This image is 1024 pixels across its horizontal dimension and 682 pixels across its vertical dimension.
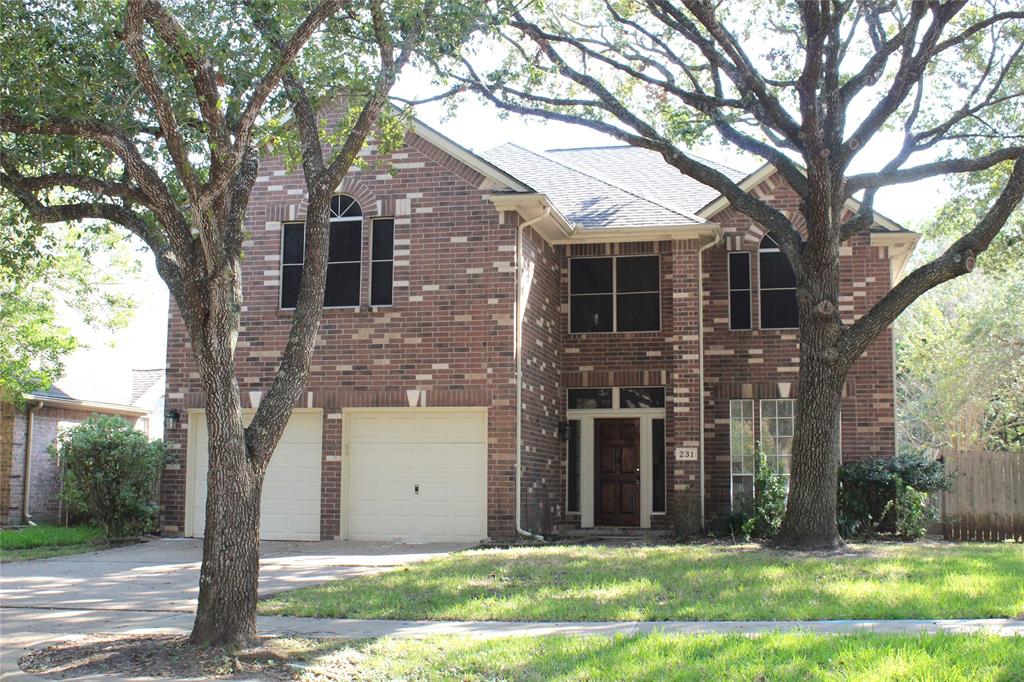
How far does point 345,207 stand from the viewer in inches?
719

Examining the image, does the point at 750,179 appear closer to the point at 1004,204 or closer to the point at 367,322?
the point at 1004,204

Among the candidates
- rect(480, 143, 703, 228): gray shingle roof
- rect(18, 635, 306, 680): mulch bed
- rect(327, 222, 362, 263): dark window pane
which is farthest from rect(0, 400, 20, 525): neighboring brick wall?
rect(18, 635, 306, 680): mulch bed

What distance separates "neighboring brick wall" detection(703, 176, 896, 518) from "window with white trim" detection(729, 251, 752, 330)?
0.13m

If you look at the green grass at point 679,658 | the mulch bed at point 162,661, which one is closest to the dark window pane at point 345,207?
the mulch bed at point 162,661

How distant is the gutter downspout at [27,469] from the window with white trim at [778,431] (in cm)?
1457

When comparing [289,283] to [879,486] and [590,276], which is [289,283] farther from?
[879,486]

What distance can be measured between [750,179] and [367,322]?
25.1 ft

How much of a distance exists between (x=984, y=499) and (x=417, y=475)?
9763 mm

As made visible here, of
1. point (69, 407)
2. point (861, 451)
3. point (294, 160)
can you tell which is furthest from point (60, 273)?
point (861, 451)

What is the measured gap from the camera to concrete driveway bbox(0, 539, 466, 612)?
451 inches

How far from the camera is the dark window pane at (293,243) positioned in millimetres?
18344

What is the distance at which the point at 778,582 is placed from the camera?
1088 cm

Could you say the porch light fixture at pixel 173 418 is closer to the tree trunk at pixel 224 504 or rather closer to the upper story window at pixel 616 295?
the upper story window at pixel 616 295

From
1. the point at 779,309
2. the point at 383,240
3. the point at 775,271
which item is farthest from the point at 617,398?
the point at 383,240
